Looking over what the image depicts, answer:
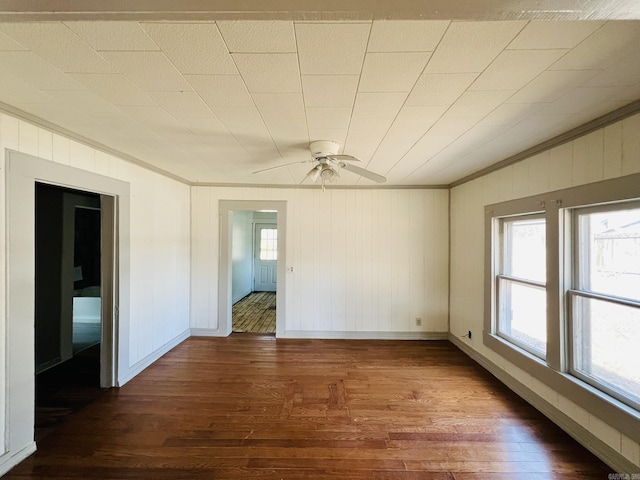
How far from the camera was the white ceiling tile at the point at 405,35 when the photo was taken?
101 centimetres

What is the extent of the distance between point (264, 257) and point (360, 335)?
455 centimetres

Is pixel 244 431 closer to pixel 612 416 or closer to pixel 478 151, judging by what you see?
pixel 612 416

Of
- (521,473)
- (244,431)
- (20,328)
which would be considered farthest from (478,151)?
(20,328)

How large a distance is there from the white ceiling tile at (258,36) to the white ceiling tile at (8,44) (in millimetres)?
884

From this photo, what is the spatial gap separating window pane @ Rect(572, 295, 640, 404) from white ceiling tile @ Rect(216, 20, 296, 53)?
2571 mm

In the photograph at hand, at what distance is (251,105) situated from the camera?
63.9 inches

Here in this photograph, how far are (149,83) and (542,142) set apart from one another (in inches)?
114

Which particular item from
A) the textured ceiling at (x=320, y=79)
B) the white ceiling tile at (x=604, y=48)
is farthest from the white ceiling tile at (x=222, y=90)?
the white ceiling tile at (x=604, y=48)

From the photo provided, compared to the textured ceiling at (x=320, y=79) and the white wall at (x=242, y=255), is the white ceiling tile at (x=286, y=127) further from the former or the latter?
the white wall at (x=242, y=255)

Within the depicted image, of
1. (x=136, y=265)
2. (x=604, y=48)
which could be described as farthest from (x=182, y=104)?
(x=604, y=48)

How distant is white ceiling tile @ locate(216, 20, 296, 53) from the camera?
3.35 feet

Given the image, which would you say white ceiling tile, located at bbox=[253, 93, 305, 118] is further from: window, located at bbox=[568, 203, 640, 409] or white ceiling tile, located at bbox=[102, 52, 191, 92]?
window, located at bbox=[568, 203, 640, 409]

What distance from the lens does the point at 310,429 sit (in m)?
2.05

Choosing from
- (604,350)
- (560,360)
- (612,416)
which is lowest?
(612,416)
